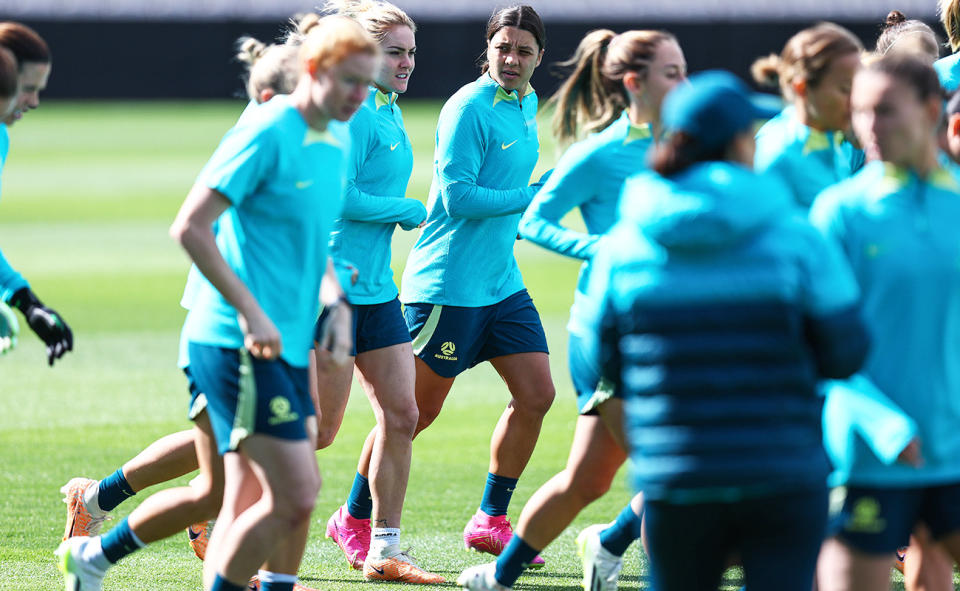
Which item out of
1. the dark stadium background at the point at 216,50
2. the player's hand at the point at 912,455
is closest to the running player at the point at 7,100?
the player's hand at the point at 912,455

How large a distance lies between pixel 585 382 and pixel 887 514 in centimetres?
130

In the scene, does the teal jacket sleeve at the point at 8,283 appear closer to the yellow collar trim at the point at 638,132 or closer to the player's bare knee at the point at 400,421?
the player's bare knee at the point at 400,421

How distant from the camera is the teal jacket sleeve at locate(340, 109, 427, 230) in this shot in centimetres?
584

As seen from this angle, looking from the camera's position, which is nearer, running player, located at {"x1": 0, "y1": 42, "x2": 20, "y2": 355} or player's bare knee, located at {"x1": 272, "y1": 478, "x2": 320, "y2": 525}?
player's bare knee, located at {"x1": 272, "y1": 478, "x2": 320, "y2": 525}

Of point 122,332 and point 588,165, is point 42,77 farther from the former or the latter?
point 122,332

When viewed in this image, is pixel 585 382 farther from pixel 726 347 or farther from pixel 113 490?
pixel 113 490

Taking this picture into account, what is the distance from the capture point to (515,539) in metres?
4.91

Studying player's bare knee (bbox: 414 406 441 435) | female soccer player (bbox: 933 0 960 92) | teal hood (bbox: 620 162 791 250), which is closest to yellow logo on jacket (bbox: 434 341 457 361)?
player's bare knee (bbox: 414 406 441 435)

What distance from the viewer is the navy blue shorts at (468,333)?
6324mm

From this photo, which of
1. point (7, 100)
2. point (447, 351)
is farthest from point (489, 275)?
point (7, 100)

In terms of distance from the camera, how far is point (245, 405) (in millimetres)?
4031

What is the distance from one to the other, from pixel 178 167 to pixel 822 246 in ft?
93.9

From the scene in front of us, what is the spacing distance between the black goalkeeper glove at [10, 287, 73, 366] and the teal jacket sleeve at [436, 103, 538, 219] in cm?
209

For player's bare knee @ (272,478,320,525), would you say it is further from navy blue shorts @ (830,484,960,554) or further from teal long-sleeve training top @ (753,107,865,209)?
teal long-sleeve training top @ (753,107,865,209)
